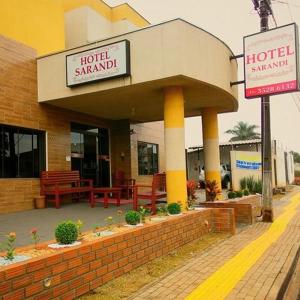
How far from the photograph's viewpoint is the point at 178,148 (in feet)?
Answer: 33.9

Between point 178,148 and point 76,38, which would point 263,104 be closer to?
point 178,148

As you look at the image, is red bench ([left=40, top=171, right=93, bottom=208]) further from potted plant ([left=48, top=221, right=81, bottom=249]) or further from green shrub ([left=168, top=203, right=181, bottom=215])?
potted plant ([left=48, top=221, right=81, bottom=249])

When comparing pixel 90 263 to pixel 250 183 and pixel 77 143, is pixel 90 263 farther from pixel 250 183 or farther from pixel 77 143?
pixel 250 183

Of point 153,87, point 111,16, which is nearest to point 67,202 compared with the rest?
point 153,87

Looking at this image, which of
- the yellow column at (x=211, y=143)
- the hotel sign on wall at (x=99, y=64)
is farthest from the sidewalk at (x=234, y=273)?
the yellow column at (x=211, y=143)

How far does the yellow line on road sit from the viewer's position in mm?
4422

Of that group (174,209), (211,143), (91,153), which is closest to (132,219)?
(174,209)

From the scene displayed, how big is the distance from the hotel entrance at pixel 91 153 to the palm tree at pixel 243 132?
44626 millimetres

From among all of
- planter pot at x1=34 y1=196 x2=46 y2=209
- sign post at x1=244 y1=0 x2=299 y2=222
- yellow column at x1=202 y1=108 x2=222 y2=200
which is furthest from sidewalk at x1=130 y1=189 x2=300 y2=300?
planter pot at x1=34 y1=196 x2=46 y2=209

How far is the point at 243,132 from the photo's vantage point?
192 feet

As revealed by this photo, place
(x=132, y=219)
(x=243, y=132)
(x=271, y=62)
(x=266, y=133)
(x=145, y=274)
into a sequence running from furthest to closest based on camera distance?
(x=243, y=132) < (x=266, y=133) < (x=271, y=62) < (x=132, y=219) < (x=145, y=274)

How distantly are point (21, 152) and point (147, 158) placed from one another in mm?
8174

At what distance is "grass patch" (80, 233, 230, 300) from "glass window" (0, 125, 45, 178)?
6.24 m

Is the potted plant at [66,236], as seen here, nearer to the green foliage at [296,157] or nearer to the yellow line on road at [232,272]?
the yellow line on road at [232,272]
